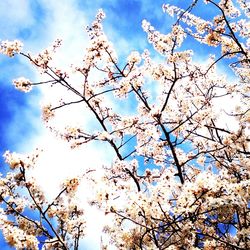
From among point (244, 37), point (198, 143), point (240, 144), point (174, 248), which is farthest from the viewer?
point (198, 143)

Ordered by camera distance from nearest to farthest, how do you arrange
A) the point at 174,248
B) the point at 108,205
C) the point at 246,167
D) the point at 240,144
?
the point at 108,205 < the point at 174,248 < the point at 246,167 < the point at 240,144

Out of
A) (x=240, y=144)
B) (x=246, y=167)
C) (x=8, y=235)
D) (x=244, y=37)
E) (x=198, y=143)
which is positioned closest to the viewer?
(x=8, y=235)

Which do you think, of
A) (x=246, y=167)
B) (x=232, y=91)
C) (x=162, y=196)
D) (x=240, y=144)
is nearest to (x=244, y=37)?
(x=232, y=91)

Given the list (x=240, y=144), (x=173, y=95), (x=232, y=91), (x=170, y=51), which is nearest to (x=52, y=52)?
(x=170, y=51)

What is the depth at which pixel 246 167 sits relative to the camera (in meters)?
9.74

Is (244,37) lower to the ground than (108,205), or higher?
higher

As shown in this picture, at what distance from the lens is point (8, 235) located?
6871mm

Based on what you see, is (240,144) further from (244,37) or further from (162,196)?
(162,196)

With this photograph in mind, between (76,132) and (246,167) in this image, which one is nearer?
(246,167)

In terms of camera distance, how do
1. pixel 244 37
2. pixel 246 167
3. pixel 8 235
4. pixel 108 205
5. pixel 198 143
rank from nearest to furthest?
pixel 108 205, pixel 8 235, pixel 246 167, pixel 244 37, pixel 198 143

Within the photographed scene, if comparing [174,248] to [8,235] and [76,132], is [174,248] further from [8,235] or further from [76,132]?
[76,132]

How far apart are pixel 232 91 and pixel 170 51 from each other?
3833mm

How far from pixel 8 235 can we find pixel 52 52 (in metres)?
4.78

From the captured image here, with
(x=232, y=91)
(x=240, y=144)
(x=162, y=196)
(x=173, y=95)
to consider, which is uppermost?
(x=232, y=91)
